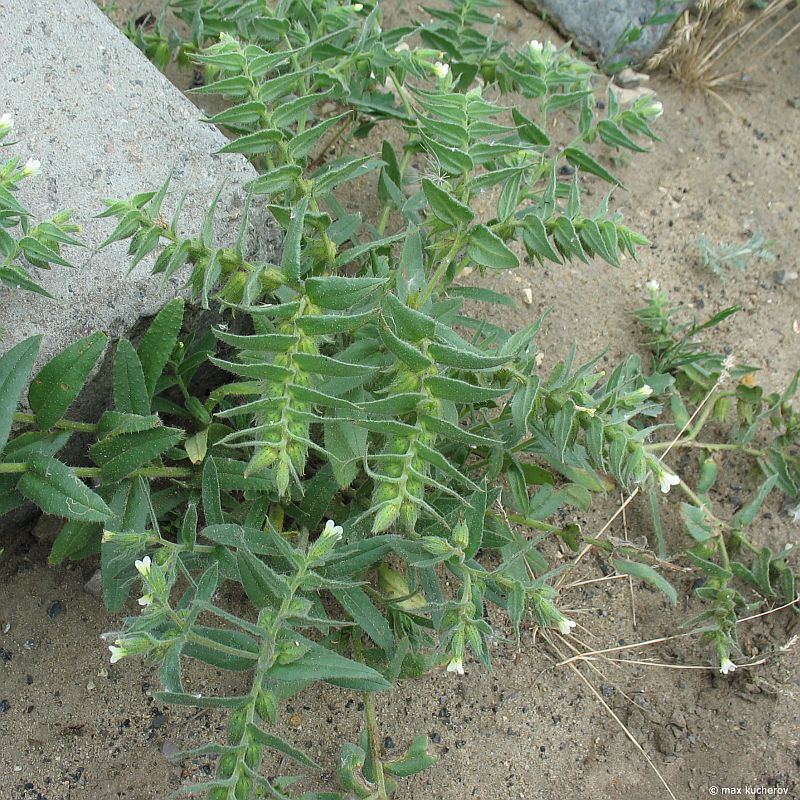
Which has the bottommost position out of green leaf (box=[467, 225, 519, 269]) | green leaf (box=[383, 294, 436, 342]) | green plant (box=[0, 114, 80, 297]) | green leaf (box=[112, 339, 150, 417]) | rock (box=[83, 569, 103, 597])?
rock (box=[83, 569, 103, 597])

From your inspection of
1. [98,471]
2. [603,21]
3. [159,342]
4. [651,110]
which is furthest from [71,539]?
[603,21]

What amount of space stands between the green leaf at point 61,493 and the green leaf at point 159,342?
364 mm

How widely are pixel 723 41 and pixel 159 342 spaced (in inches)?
141

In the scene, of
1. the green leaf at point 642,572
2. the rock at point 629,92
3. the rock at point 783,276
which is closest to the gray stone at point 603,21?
the rock at point 629,92

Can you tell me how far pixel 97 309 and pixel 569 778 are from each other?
2213 mm

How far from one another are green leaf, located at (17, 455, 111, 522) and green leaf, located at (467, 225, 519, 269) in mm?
1240

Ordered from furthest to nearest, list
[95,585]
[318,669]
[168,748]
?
[95,585] < [168,748] < [318,669]

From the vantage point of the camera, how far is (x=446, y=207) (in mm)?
2400

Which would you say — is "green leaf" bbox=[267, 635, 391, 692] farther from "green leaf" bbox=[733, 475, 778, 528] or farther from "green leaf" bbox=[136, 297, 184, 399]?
"green leaf" bbox=[733, 475, 778, 528]

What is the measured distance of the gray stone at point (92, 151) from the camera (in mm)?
2762

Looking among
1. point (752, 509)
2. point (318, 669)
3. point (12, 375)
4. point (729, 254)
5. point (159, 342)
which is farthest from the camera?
point (729, 254)

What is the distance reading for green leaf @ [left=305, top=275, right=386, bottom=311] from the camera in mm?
2139

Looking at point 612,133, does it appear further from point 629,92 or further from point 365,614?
point 629,92

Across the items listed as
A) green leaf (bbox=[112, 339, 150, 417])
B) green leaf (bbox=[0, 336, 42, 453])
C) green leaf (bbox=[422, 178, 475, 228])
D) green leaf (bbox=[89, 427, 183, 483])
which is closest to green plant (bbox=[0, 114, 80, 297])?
green leaf (bbox=[0, 336, 42, 453])
